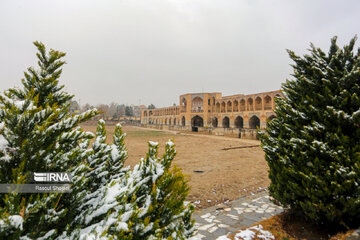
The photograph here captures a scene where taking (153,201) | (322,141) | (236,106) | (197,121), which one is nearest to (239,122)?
(236,106)

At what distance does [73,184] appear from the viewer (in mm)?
1265

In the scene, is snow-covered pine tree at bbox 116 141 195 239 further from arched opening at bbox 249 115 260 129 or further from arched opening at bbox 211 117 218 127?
arched opening at bbox 211 117 218 127

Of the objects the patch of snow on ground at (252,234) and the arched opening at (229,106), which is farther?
the arched opening at (229,106)

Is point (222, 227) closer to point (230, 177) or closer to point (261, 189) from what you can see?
point (261, 189)

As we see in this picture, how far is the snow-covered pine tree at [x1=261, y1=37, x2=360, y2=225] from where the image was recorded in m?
2.95

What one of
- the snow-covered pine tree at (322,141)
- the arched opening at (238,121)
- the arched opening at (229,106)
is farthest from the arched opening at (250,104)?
the snow-covered pine tree at (322,141)

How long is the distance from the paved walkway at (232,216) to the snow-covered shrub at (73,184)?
2.56 metres

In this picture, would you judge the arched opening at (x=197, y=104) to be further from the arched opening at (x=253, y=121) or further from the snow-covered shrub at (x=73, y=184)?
the snow-covered shrub at (x=73, y=184)

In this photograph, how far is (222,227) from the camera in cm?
407

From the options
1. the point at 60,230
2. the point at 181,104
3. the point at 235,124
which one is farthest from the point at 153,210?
the point at 181,104

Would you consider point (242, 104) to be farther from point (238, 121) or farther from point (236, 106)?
point (238, 121)

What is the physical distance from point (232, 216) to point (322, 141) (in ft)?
8.81

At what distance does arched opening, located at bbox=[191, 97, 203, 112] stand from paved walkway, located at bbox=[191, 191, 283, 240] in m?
37.8

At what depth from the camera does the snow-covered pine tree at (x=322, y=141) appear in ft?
9.66
